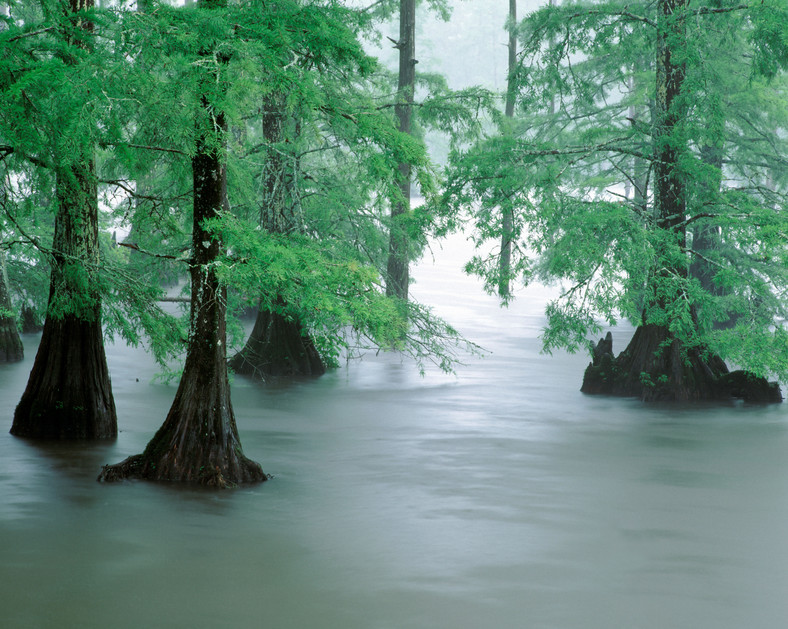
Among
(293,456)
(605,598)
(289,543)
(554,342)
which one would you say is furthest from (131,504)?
(554,342)

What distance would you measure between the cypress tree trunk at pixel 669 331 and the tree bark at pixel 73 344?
8.25 metres

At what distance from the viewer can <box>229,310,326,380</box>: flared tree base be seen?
63.6ft

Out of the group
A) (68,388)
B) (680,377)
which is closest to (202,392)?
(68,388)

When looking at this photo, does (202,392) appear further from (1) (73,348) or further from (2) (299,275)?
(1) (73,348)

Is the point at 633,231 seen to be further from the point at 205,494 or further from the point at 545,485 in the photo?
the point at 205,494

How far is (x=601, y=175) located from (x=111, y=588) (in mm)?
20796

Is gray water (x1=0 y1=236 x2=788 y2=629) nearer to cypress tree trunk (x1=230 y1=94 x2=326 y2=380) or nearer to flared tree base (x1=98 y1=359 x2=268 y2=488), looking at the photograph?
flared tree base (x1=98 y1=359 x2=268 y2=488)

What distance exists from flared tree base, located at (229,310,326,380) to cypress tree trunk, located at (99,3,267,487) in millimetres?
8604

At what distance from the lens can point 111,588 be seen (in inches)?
313

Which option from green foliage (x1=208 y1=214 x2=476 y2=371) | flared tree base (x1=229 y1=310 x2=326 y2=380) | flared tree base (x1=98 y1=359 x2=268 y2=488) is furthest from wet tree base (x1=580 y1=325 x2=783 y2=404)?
flared tree base (x1=98 y1=359 x2=268 y2=488)

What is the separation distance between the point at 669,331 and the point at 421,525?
27.2 ft

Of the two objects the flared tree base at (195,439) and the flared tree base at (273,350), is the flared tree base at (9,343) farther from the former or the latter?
the flared tree base at (195,439)

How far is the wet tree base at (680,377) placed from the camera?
56.7 ft

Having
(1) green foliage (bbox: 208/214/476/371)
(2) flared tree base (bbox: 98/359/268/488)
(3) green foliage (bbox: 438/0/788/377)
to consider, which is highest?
(3) green foliage (bbox: 438/0/788/377)
